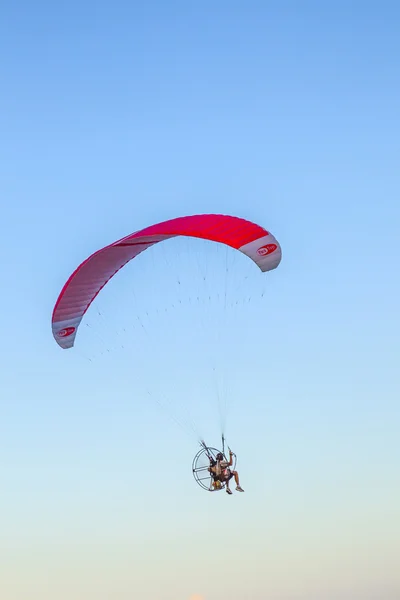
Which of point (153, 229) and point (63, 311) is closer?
point (153, 229)

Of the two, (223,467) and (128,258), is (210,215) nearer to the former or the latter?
(128,258)

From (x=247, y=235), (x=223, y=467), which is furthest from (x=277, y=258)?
(x=223, y=467)

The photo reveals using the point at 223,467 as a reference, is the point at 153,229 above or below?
above

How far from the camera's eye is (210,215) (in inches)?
1553

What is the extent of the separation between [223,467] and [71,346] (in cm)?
729

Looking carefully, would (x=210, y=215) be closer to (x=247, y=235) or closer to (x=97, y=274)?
(x=247, y=235)

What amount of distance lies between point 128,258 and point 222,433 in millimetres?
6348

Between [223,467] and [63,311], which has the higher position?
[63,311]

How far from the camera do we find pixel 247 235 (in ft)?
129

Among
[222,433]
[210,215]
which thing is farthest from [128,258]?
[222,433]

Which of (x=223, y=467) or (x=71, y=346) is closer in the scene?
(x=223, y=467)

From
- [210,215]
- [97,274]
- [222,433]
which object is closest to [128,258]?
[97,274]

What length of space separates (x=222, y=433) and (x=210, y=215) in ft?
21.7

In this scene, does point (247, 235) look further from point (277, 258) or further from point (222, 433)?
point (222, 433)
